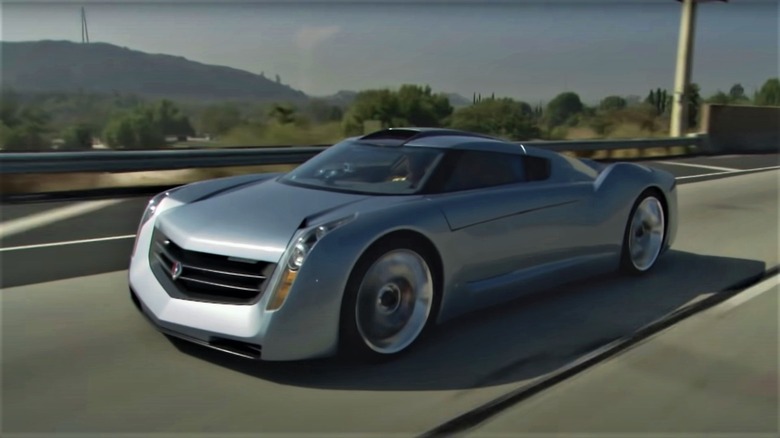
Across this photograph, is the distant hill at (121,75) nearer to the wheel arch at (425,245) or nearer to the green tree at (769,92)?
the wheel arch at (425,245)

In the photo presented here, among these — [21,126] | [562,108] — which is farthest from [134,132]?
[562,108]

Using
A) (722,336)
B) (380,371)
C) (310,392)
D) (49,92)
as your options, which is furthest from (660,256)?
(49,92)

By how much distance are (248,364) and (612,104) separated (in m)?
32.6

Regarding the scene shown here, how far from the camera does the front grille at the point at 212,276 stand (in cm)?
351

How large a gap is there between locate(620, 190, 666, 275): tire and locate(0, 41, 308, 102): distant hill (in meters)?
12.7

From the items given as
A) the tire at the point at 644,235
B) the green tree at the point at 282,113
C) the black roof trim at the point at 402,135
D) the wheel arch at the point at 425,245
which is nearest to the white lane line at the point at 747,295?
the tire at the point at 644,235

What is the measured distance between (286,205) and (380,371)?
1071 millimetres

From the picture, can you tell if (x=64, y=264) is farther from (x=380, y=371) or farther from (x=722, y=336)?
(x=722, y=336)

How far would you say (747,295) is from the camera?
549 centimetres

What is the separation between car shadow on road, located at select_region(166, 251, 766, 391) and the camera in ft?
12.1

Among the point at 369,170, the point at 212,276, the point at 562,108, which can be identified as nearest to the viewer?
the point at 212,276

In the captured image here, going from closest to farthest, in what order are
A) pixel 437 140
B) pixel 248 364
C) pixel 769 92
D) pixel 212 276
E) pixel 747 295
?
1. pixel 212 276
2. pixel 248 364
3. pixel 437 140
4. pixel 747 295
5. pixel 769 92

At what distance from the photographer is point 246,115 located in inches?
811

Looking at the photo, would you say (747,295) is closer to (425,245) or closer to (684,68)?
(425,245)
